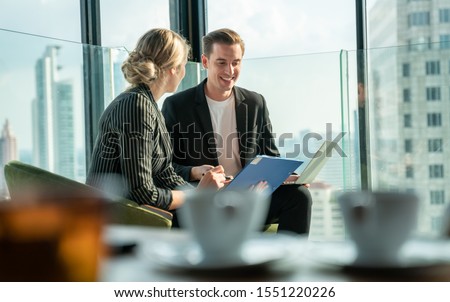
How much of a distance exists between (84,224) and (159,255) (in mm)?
56

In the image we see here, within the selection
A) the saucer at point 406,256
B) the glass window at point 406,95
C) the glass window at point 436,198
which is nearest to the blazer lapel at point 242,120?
the glass window at point 406,95

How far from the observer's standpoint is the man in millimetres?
1170

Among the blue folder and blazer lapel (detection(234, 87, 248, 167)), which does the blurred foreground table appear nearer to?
the blue folder

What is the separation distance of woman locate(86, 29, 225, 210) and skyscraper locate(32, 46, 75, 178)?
19.0 inches

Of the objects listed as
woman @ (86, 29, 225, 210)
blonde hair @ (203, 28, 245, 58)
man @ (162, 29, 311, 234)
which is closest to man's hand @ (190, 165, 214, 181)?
man @ (162, 29, 311, 234)

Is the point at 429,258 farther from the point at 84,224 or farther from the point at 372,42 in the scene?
the point at 372,42

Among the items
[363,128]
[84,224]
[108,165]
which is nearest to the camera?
[84,224]

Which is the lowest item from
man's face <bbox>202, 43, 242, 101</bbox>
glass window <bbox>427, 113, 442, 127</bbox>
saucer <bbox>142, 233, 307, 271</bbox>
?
saucer <bbox>142, 233, 307, 271</bbox>

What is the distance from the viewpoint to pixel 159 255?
0.79ft

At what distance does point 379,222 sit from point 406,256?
2 centimetres

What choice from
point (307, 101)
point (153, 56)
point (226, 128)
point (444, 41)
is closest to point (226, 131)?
point (226, 128)

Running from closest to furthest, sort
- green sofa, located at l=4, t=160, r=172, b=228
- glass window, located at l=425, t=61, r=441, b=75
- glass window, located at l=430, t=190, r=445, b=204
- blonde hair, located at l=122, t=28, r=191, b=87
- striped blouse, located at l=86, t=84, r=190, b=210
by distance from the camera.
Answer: glass window, located at l=430, t=190, r=445, b=204
green sofa, located at l=4, t=160, r=172, b=228
striped blouse, located at l=86, t=84, r=190, b=210
blonde hair, located at l=122, t=28, r=191, b=87
glass window, located at l=425, t=61, r=441, b=75

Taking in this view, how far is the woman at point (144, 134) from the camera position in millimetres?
795

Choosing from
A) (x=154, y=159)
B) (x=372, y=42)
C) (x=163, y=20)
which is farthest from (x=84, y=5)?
(x=154, y=159)
